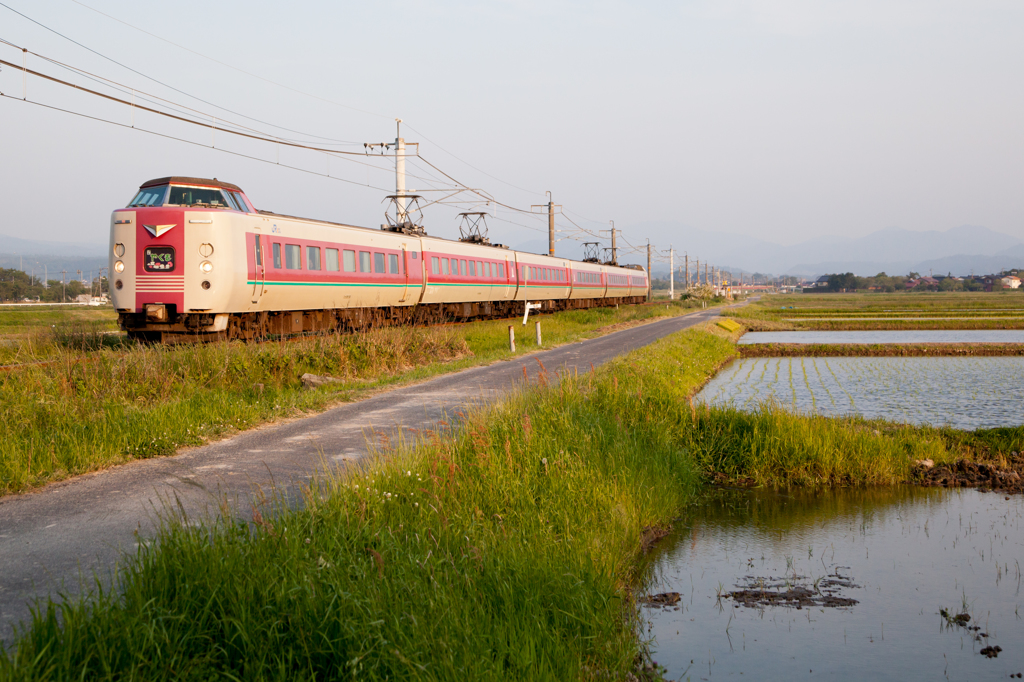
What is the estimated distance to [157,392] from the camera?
35.1ft

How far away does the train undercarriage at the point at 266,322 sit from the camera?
664 inches

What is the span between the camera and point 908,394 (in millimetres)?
15164

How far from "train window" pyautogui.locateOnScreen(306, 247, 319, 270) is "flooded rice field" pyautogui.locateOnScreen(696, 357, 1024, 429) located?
34.5 feet

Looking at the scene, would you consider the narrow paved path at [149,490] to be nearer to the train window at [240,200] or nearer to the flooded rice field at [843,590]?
the flooded rice field at [843,590]

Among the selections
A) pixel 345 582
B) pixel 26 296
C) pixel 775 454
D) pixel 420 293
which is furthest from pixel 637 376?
pixel 26 296

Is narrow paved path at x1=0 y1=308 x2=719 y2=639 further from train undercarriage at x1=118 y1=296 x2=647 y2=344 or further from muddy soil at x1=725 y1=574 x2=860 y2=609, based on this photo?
train undercarriage at x1=118 y1=296 x2=647 y2=344

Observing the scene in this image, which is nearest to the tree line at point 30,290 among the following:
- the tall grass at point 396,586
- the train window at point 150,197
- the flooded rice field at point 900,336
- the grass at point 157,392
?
the train window at point 150,197

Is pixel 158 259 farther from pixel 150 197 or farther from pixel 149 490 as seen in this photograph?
pixel 149 490

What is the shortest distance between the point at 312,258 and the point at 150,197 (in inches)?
166

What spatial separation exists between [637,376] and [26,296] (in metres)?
109

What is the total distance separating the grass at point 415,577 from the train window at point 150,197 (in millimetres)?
11822

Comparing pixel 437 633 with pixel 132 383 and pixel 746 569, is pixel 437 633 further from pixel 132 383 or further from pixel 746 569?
pixel 132 383

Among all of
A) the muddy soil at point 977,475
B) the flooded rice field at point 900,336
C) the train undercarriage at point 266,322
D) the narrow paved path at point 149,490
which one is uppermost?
the train undercarriage at point 266,322

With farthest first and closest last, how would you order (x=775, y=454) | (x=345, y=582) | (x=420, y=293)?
(x=420, y=293) < (x=775, y=454) < (x=345, y=582)
